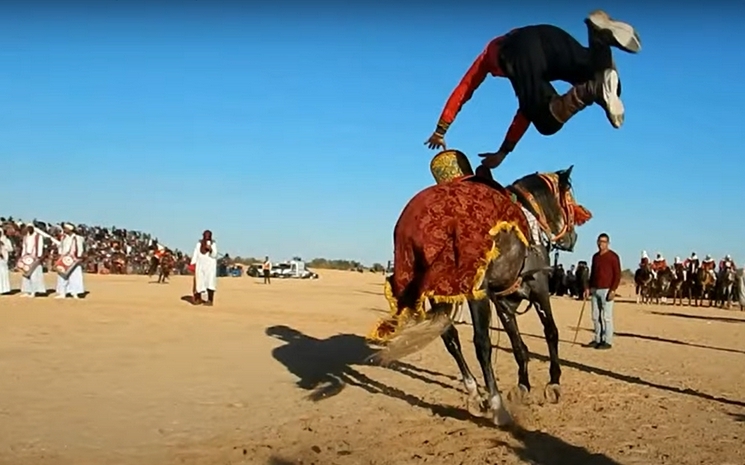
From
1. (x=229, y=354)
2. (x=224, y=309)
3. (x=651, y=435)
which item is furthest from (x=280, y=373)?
(x=224, y=309)

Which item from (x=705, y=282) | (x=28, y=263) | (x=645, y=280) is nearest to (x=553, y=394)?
(x=28, y=263)

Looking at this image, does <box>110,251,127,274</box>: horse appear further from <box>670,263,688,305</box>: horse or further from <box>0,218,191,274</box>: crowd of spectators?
<box>670,263,688,305</box>: horse

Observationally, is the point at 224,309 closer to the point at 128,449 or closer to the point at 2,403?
the point at 2,403

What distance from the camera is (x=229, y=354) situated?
12.7 metres

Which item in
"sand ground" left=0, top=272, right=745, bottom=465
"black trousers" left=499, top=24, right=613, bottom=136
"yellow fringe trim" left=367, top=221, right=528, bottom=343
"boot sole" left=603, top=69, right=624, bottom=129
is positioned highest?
"black trousers" left=499, top=24, right=613, bottom=136

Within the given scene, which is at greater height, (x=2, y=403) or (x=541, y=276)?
(x=541, y=276)

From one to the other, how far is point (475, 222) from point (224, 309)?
602 inches

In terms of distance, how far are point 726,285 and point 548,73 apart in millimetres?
32821

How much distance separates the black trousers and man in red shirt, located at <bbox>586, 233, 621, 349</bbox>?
759 centimetres

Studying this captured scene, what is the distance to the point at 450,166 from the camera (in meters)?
8.55

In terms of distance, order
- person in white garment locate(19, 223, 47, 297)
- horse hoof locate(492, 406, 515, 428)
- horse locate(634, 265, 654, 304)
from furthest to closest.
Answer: horse locate(634, 265, 654, 304), person in white garment locate(19, 223, 47, 297), horse hoof locate(492, 406, 515, 428)

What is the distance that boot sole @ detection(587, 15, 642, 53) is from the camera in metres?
6.65

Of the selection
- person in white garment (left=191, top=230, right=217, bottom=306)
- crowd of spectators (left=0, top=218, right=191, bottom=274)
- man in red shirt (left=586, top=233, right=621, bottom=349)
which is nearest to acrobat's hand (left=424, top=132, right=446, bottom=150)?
man in red shirt (left=586, top=233, right=621, bottom=349)

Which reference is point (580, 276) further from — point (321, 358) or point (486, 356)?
point (486, 356)
